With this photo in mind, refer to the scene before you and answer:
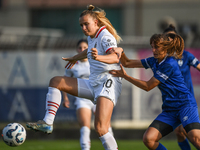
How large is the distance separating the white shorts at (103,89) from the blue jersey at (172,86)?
56 cm

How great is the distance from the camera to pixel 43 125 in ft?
15.9

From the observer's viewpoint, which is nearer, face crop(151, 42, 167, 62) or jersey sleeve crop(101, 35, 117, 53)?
jersey sleeve crop(101, 35, 117, 53)

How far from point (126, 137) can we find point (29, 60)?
147 inches

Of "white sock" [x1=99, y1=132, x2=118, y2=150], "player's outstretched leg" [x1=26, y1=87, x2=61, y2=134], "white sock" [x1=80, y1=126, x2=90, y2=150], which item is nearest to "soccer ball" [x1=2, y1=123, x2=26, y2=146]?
"player's outstretched leg" [x1=26, y1=87, x2=61, y2=134]

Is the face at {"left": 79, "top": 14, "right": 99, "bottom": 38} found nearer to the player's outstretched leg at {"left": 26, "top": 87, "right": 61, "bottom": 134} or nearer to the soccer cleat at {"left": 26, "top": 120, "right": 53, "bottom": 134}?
the player's outstretched leg at {"left": 26, "top": 87, "right": 61, "bottom": 134}

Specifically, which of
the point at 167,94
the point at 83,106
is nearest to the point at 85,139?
the point at 83,106

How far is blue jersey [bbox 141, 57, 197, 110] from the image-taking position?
5062mm

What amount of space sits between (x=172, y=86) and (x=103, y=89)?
3.08ft

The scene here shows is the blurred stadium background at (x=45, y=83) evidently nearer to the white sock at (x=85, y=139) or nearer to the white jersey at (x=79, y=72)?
the white jersey at (x=79, y=72)

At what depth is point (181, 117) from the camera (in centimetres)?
504

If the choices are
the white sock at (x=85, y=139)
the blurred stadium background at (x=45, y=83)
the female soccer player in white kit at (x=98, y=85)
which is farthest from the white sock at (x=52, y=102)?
the blurred stadium background at (x=45, y=83)

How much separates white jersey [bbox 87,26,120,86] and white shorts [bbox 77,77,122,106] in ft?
0.23

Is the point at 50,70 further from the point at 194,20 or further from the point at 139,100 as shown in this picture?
the point at 194,20

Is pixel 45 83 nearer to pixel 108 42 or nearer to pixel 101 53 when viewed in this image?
pixel 101 53
